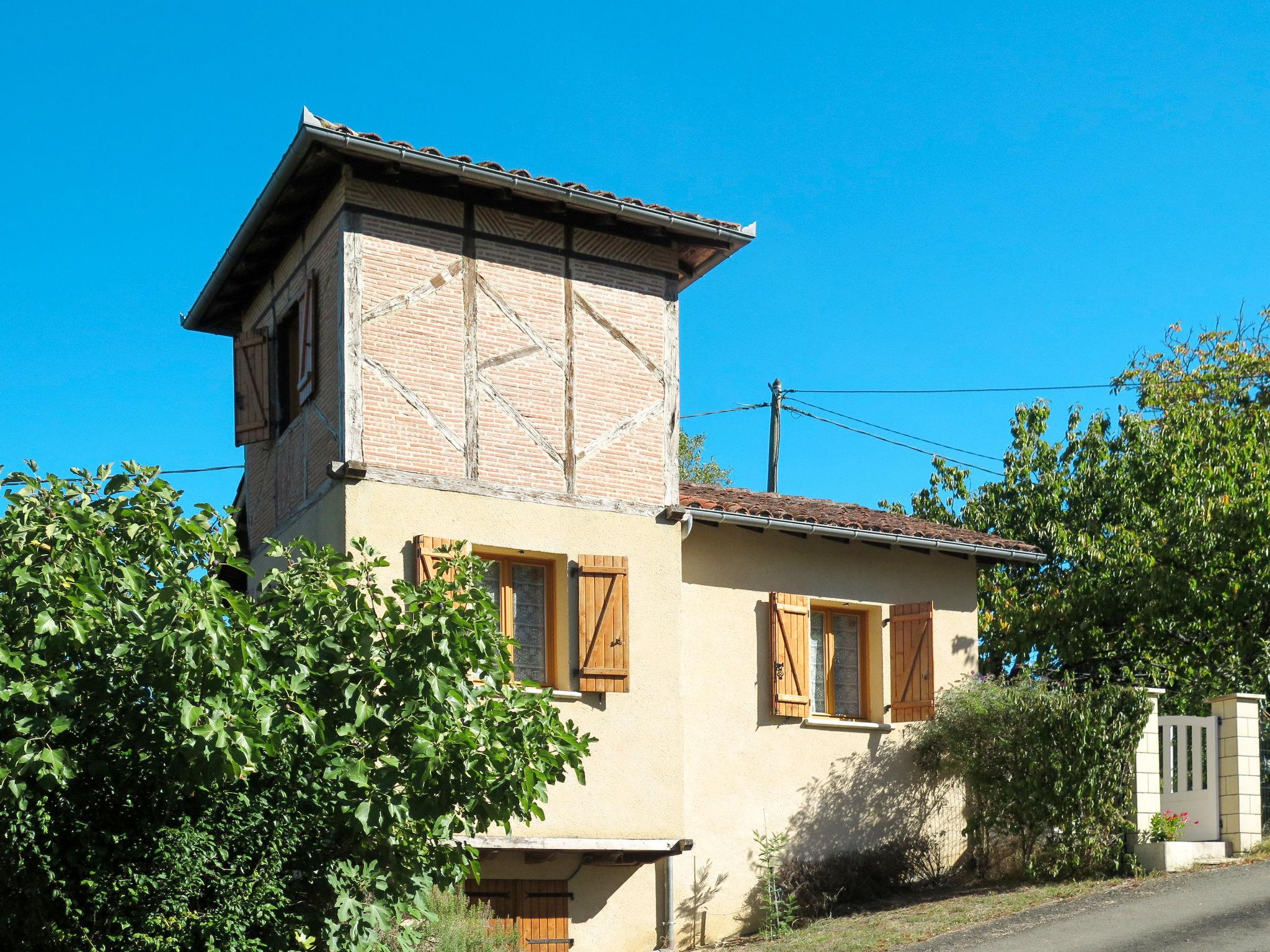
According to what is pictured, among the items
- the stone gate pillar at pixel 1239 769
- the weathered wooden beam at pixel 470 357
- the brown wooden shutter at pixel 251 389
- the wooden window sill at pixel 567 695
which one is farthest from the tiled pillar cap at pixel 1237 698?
the brown wooden shutter at pixel 251 389

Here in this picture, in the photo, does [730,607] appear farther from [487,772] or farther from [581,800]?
[487,772]

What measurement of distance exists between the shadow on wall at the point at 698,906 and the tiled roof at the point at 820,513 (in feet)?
11.4

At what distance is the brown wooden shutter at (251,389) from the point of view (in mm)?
14391

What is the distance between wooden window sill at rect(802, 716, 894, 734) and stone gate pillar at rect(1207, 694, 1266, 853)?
330cm

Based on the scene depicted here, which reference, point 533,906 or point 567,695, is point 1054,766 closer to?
point 567,695

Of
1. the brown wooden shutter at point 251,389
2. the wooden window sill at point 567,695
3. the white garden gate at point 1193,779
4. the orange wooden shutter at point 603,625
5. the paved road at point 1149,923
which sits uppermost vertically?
the brown wooden shutter at point 251,389

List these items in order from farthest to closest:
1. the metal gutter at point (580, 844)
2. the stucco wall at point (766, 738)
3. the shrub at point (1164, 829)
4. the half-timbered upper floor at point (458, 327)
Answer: the stucco wall at point (766, 738)
the shrub at point (1164, 829)
the half-timbered upper floor at point (458, 327)
the metal gutter at point (580, 844)

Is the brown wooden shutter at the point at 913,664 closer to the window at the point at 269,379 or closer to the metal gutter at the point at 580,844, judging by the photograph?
the metal gutter at the point at 580,844

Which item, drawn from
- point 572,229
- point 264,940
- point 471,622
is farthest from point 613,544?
point 264,940

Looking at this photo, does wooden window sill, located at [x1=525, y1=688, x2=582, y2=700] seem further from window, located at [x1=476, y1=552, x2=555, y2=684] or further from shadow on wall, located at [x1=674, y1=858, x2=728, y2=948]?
shadow on wall, located at [x1=674, y1=858, x2=728, y2=948]

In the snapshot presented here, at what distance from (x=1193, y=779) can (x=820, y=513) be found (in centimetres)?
459

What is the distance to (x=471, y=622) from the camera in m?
9.62

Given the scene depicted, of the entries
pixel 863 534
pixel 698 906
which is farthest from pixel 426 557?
pixel 863 534

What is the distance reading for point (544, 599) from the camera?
1334 cm
